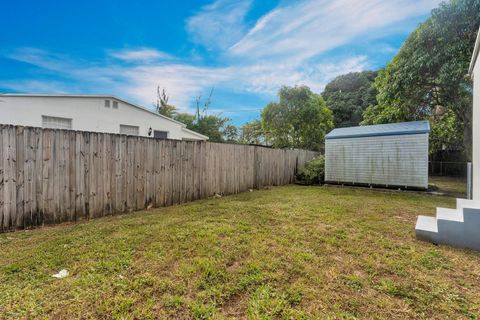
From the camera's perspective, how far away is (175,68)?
13125 millimetres

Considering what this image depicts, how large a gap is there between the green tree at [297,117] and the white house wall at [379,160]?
405 cm

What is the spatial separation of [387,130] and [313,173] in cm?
322

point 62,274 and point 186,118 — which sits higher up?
point 186,118

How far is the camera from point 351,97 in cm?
2381

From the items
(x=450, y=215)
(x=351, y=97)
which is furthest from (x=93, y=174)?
(x=351, y=97)

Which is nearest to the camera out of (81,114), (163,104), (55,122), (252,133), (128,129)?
(55,122)

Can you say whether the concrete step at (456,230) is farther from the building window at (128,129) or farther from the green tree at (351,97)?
the green tree at (351,97)

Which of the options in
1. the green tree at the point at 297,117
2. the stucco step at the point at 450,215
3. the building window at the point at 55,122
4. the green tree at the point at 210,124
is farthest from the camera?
the green tree at the point at 210,124

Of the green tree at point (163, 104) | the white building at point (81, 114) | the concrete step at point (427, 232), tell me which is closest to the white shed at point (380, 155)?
the concrete step at point (427, 232)

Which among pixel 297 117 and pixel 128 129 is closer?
pixel 128 129

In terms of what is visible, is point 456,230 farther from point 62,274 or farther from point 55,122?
point 55,122

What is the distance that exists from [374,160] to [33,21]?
13263 millimetres

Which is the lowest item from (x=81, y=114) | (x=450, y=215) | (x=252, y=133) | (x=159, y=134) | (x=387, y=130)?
(x=450, y=215)

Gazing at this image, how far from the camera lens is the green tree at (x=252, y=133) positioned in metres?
20.8
